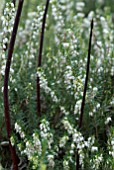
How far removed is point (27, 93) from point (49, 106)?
524 millimetres

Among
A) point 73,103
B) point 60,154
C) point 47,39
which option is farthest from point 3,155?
point 47,39

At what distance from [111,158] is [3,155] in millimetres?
812

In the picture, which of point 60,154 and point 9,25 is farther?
point 60,154

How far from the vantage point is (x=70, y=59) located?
3242mm

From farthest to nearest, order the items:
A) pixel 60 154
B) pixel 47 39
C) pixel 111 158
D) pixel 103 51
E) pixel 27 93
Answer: pixel 47 39
pixel 103 51
pixel 60 154
pixel 27 93
pixel 111 158

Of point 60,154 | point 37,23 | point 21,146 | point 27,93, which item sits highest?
point 37,23

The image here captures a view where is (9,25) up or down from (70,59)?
up

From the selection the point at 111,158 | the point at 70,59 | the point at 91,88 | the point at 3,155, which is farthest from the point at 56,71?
the point at 111,158

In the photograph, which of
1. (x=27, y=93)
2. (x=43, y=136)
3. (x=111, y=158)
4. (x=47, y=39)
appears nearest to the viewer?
(x=111, y=158)

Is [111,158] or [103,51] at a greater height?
[103,51]

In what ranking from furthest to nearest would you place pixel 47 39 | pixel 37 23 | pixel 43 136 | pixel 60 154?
pixel 47 39
pixel 37 23
pixel 60 154
pixel 43 136

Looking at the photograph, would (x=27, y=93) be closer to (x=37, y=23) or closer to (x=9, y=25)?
(x=9, y=25)

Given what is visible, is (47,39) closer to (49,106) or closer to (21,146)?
(49,106)

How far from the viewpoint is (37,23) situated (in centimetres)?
337
